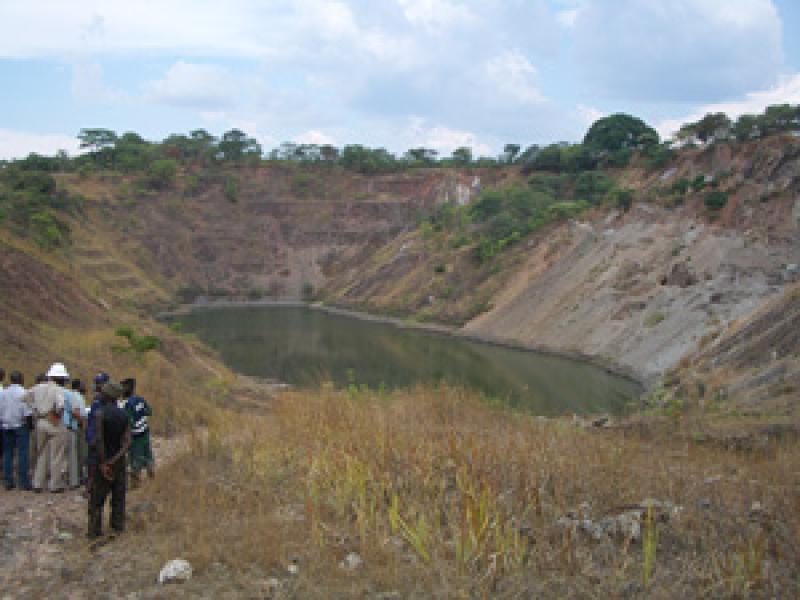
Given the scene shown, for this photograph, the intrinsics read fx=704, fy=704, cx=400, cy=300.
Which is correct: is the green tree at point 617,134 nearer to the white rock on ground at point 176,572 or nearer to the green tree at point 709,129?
the green tree at point 709,129

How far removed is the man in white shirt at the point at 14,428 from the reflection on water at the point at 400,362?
10.2 metres

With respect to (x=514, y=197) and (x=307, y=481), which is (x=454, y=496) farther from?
(x=514, y=197)

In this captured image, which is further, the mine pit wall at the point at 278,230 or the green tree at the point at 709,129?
the mine pit wall at the point at 278,230

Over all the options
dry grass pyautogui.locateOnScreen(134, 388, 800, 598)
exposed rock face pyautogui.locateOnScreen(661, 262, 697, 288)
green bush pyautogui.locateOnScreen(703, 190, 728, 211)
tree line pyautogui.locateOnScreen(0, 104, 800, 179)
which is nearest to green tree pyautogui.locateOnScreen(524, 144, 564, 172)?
tree line pyautogui.locateOnScreen(0, 104, 800, 179)

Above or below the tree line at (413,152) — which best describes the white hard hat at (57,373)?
below

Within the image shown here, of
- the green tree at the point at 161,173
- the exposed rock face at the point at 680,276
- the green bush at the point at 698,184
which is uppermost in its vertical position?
the green tree at the point at 161,173

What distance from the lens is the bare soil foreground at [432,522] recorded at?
15.6 feet

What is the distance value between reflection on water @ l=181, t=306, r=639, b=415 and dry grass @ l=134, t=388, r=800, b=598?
10280 millimetres

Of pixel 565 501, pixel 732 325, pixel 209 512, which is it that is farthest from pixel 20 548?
pixel 732 325

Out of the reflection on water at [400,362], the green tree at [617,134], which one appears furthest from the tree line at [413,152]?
the reflection on water at [400,362]

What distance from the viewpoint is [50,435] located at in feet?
25.2

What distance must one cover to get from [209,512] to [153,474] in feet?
5.93

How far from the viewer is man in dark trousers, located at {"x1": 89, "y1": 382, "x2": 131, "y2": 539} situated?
243 inches

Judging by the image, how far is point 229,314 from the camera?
5934 centimetres
